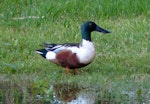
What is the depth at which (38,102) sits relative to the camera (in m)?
8.78

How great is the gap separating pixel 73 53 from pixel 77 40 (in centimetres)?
201

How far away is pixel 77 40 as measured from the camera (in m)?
12.3

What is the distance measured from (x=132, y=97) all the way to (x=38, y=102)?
123 cm

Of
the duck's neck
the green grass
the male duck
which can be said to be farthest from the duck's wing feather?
the green grass

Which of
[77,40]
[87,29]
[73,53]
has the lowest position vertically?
[73,53]

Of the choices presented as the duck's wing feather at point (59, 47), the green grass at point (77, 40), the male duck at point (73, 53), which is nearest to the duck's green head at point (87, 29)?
the male duck at point (73, 53)

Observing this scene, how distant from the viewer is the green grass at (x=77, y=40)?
9.52 meters

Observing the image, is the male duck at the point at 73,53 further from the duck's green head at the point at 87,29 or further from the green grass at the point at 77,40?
the green grass at the point at 77,40

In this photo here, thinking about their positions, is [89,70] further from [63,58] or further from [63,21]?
[63,21]

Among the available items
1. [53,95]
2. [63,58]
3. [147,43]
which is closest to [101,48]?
[147,43]

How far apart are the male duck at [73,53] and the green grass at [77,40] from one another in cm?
17

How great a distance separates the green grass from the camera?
9.52 meters

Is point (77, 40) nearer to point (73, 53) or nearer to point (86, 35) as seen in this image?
point (86, 35)

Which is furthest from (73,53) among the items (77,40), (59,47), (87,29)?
(77,40)
